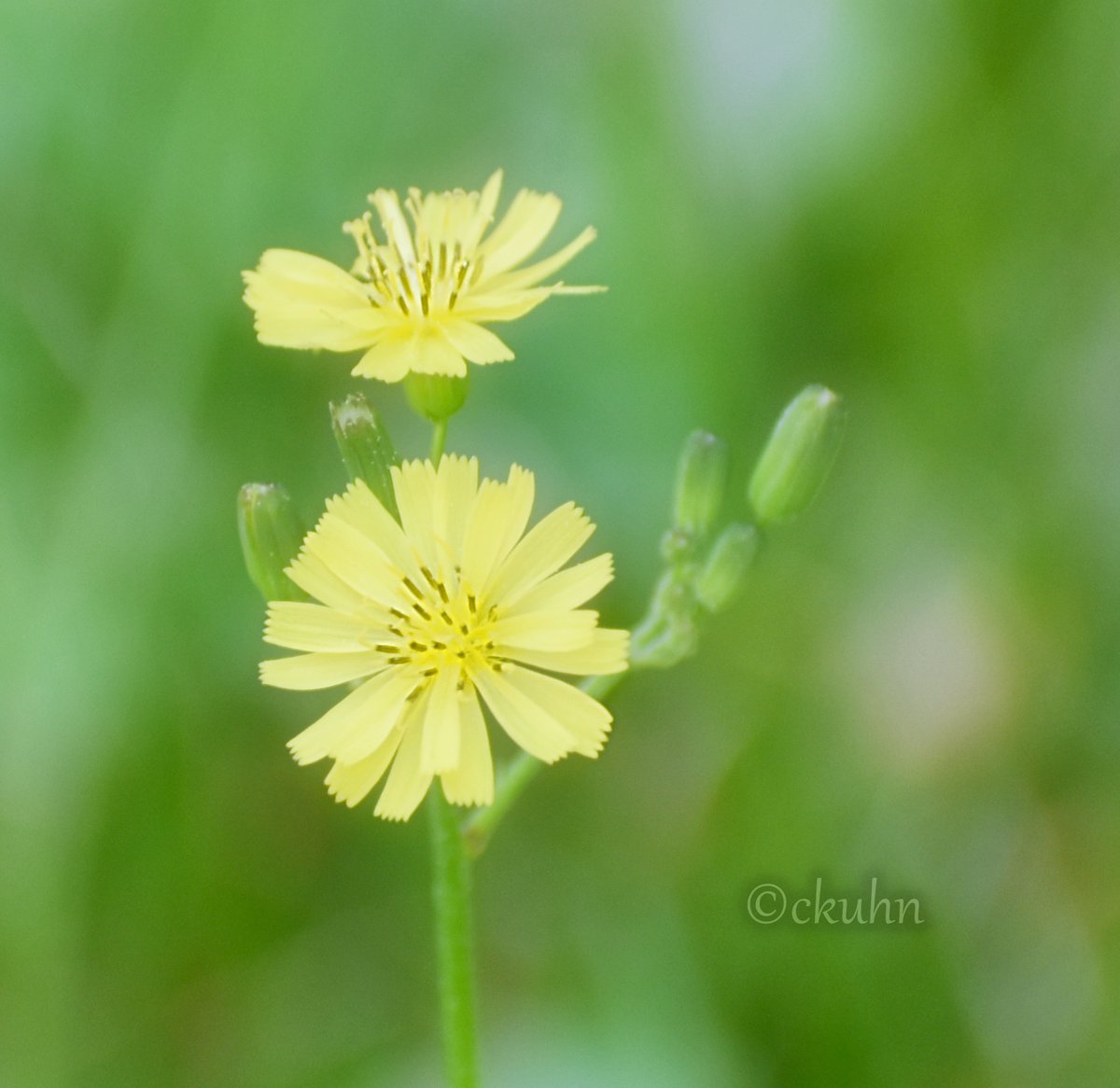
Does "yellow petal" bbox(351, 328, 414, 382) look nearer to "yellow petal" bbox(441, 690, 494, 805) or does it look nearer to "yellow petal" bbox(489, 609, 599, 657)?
"yellow petal" bbox(489, 609, 599, 657)

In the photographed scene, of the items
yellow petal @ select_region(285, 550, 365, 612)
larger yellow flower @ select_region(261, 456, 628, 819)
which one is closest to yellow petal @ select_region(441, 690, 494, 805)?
larger yellow flower @ select_region(261, 456, 628, 819)

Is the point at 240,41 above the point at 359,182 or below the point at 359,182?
above

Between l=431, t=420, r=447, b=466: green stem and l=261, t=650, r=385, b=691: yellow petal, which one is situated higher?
l=431, t=420, r=447, b=466: green stem

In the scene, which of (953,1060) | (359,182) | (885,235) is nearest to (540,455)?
(359,182)

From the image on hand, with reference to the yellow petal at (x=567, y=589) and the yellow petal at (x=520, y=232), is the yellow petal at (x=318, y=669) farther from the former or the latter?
the yellow petal at (x=520, y=232)

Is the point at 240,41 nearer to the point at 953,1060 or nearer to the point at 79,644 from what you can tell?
the point at 79,644

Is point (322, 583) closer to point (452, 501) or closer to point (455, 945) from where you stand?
point (452, 501)
